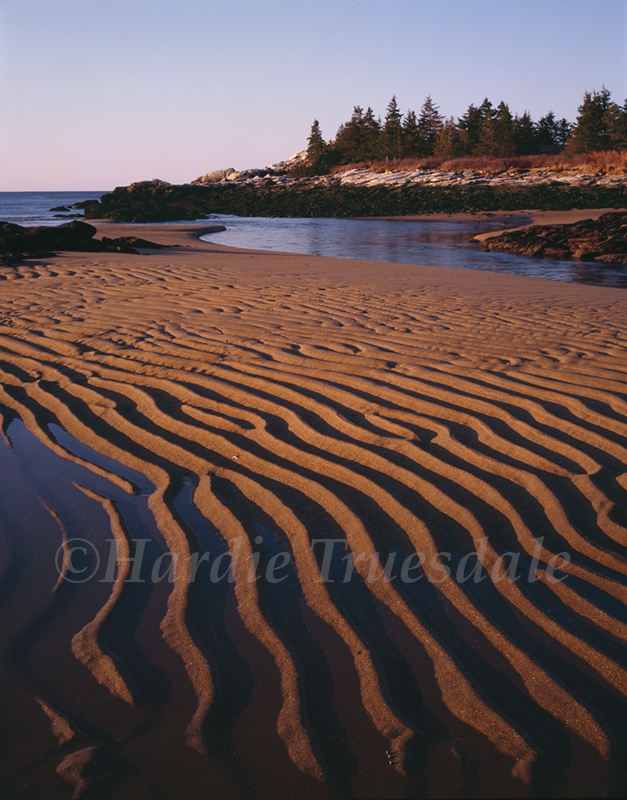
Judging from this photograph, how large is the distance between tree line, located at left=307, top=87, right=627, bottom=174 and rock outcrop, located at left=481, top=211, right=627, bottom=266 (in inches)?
1453

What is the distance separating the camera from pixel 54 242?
12156mm

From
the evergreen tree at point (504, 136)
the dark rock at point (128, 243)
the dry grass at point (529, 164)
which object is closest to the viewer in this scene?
the dark rock at point (128, 243)

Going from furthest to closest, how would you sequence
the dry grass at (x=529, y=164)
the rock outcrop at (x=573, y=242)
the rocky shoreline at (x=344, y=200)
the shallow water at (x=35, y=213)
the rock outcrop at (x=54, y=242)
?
1. the dry grass at (x=529, y=164)
2. the shallow water at (x=35, y=213)
3. the rocky shoreline at (x=344, y=200)
4. the rock outcrop at (x=573, y=242)
5. the rock outcrop at (x=54, y=242)

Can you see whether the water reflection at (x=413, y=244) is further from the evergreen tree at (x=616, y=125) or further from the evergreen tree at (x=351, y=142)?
the evergreen tree at (x=351, y=142)

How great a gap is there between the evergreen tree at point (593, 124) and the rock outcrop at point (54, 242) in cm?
4713

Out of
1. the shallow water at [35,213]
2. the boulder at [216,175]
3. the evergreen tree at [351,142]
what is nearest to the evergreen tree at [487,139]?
the evergreen tree at [351,142]

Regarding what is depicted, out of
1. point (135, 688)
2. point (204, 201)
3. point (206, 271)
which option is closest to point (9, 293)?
point (206, 271)

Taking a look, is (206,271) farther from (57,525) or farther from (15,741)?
(15,741)

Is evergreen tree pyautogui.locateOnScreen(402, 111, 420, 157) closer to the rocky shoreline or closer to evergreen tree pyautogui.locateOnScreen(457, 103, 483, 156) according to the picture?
evergreen tree pyautogui.locateOnScreen(457, 103, 483, 156)

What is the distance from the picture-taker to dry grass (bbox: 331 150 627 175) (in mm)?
36844

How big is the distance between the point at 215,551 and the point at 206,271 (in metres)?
7.59

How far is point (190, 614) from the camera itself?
2094 mm

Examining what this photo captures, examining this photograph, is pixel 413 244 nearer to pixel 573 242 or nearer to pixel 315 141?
pixel 573 242

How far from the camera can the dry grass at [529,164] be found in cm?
3684
